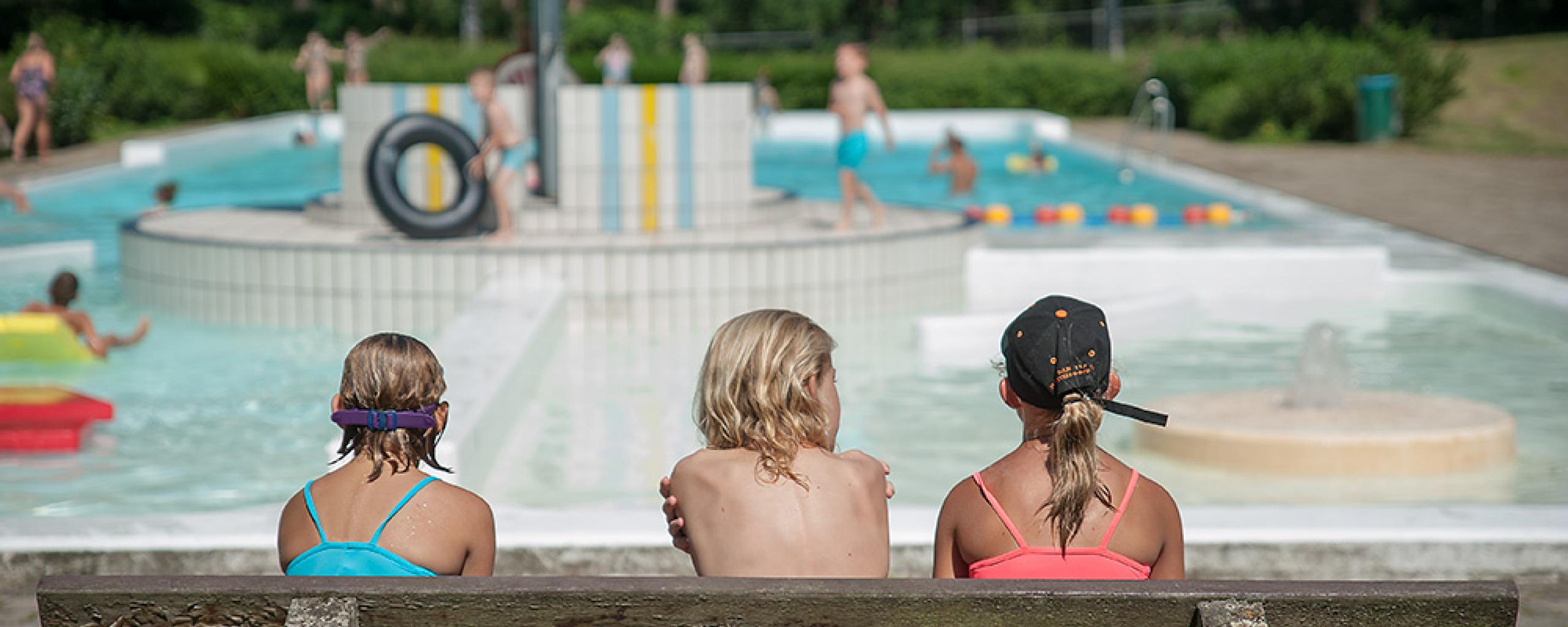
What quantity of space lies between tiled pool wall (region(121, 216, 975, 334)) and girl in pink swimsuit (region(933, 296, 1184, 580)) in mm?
6887

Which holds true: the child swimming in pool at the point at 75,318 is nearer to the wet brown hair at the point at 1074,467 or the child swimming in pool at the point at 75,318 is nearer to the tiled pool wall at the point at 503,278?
the tiled pool wall at the point at 503,278

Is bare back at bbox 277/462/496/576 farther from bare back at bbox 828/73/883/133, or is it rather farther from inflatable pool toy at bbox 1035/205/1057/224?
inflatable pool toy at bbox 1035/205/1057/224

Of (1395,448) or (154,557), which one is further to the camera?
(1395,448)

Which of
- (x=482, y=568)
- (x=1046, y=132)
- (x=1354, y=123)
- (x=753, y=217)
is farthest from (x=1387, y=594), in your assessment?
(x=1046, y=132)

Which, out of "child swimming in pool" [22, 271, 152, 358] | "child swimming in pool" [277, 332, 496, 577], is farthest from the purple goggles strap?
"child swimming in pool" [22, 271, 152, 358]

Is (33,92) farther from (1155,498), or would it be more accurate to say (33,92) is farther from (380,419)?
(1155,498)

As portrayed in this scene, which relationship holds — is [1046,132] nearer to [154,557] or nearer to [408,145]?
[408,145]

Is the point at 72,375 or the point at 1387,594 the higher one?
the point at 1387,594

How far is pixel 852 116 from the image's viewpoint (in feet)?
37.6

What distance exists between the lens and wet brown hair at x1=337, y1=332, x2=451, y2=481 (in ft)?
Answer: 9.59

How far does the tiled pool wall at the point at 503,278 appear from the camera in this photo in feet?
31.8

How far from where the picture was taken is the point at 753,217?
1155 centimetres

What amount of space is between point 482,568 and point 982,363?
6133 mm

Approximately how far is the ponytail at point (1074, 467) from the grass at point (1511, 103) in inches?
835
